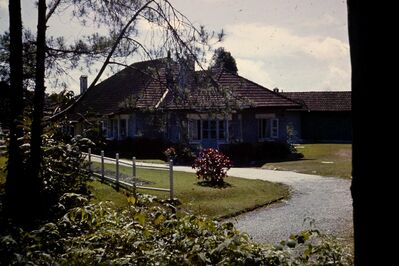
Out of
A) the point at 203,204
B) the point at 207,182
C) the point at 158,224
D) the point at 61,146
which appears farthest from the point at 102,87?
the point at 158,224

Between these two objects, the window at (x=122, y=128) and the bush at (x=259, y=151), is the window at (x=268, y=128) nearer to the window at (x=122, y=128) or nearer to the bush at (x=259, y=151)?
the bush at (x=259, y=151)

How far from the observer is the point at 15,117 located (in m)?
9.54

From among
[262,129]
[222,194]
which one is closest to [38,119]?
[222,194]

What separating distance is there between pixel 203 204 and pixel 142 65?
555cm

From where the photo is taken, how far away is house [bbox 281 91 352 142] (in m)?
47.0

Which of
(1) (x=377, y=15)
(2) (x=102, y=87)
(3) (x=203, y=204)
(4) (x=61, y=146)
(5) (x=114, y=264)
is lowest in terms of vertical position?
(3) (x=203, y=204)

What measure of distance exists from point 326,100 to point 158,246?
4747 centimetres

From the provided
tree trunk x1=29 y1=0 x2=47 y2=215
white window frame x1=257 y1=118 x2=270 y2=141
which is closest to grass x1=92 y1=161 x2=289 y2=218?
tree trunk x1=29 y1=0 x2=47 y2=215

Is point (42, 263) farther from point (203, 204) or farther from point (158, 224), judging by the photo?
point (203, 204)

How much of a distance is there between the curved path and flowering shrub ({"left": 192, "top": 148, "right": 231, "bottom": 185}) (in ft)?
8.12

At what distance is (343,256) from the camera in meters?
3.83

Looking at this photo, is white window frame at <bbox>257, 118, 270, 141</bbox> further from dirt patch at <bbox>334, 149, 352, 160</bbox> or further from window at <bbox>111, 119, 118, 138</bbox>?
window at <bbox>111, 119, 118, 138</bbox>

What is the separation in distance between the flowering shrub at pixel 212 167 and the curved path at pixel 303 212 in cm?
247

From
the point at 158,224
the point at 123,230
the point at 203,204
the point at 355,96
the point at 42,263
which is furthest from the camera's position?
the point at 203,204
